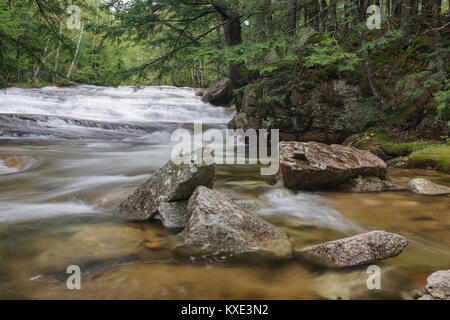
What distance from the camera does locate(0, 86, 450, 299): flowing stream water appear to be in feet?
6.43

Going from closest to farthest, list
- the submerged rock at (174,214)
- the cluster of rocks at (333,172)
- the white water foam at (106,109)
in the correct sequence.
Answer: the submerged rock at (174,214) < the cluster of rocks at (333,172) < the white water foam at (106,109)

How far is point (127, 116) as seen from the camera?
14.2 meters

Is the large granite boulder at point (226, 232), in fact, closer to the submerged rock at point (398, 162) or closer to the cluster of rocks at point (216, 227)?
the cluster of rocks at point (216, 227)

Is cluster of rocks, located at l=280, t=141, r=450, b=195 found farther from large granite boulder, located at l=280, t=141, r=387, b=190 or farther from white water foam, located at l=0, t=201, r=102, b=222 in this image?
white water foam, located at l=0, t=201, r=102, b=222

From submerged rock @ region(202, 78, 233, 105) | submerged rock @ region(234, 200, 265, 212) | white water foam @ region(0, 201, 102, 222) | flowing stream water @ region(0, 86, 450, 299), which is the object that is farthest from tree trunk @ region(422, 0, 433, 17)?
white water foam @ region(0, 201, 102, 222)

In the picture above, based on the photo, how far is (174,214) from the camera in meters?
3.17

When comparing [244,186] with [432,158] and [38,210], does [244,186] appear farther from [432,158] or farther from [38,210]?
[432,158]

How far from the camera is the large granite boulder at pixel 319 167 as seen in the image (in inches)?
171

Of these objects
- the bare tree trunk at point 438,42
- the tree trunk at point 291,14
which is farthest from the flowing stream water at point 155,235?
the tree trunk at point 291,14

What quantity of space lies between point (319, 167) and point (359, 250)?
7.22 feet

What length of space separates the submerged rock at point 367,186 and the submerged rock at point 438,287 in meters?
2.68

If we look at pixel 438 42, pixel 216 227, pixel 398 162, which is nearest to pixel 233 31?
A: pixel 438 42
